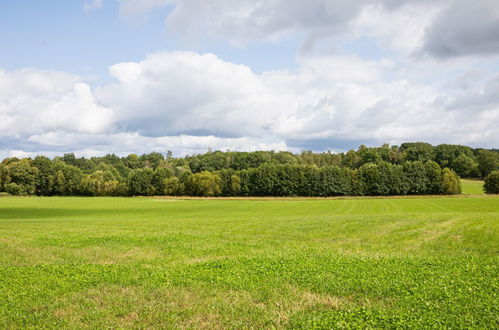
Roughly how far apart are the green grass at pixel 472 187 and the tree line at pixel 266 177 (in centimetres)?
622

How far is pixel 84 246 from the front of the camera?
2038 centimetres

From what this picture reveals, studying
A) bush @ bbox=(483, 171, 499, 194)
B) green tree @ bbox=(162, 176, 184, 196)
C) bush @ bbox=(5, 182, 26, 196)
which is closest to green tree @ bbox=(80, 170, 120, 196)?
green tree @ bbox=(162, 176, 184, 196)

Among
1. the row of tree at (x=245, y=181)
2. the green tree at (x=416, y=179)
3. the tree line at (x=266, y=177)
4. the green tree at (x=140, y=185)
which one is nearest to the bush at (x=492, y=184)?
the tree line at (x=266, y=177)

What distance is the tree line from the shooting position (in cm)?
12050

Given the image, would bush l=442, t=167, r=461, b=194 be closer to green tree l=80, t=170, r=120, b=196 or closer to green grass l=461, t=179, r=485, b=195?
green grass l=461, t=179, r=485, b=195

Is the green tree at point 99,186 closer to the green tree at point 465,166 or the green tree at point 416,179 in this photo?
the green tree at point 416,179

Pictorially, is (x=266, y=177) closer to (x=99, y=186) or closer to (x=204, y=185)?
(x=204, y=185)

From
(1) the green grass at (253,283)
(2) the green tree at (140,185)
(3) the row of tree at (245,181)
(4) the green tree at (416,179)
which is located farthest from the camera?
(2) the green tree at (140,185)

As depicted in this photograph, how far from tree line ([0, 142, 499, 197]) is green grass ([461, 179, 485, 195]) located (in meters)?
6.22

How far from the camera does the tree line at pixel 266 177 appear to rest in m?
120

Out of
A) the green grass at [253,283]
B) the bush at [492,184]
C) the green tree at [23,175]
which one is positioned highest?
the green tree at [23,175]

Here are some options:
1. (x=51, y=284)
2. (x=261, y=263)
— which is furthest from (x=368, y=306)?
(x=51, y=284)

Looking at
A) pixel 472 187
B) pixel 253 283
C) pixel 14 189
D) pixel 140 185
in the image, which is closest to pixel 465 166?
pixel 472 187

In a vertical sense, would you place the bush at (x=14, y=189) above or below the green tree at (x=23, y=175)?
below
